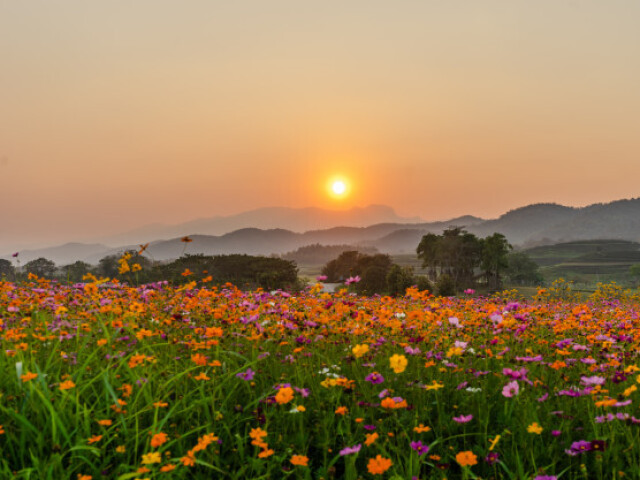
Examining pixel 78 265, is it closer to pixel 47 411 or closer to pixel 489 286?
pixel 489 286

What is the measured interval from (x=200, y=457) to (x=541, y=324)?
5963 mm

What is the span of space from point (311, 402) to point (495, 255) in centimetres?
9398

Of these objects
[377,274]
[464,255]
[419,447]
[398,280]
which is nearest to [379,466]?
[419,447]

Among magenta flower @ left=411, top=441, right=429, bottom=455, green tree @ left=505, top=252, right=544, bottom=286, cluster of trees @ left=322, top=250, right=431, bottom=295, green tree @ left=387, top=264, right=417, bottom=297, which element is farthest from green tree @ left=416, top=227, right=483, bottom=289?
magenta flower @ left=411, top=441, right=429, bottom=455

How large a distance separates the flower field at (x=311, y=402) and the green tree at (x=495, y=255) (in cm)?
8968

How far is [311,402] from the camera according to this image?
4129mm

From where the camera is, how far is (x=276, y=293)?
8.03 meters

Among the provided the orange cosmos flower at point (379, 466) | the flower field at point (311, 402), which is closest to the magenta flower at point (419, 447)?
the flower field at point (311, 402)

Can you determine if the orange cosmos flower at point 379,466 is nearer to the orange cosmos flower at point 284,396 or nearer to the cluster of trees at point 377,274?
the orange cosmos flower at point 284,396

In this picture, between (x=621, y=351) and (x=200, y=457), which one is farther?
(x=621, y=351)

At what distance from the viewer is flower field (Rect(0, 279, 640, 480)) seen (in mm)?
3131

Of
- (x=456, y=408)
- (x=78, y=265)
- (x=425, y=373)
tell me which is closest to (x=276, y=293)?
(x=425, y=373)

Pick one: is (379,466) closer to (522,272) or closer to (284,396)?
(284,396)

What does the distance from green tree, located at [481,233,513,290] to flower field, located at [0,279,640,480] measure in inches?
3531
